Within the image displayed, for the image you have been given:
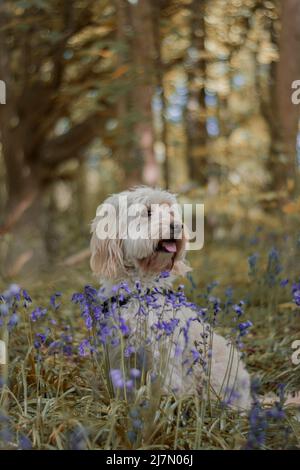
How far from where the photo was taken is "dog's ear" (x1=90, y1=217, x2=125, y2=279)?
342 cm

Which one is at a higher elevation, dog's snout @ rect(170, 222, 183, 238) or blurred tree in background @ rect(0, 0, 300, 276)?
blurred tree in background @ rect(0, 0, 300, 276)

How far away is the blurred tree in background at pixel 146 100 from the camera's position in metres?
6.38

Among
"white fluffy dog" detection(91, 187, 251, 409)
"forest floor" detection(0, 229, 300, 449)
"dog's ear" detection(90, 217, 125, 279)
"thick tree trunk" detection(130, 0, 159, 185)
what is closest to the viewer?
"forest floor" detection(0, 229, 300, 449)

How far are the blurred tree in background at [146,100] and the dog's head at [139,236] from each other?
254cm

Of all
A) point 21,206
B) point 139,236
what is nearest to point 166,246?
point 139,236

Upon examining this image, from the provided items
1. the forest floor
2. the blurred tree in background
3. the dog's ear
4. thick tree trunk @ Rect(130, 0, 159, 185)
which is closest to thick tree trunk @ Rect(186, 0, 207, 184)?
the blurred tree in background

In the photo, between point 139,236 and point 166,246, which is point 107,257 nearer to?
point 139,236

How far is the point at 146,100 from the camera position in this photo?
6.38 m

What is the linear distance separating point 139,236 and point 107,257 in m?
0.25

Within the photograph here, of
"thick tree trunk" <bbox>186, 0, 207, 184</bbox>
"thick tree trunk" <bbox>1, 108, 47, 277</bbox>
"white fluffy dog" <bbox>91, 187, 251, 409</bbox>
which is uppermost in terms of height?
"thick tree trunk" <bbox>186, 0, 207, 184</bbox>

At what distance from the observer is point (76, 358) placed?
3746 mm

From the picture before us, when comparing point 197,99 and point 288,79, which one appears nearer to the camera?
point 288,79

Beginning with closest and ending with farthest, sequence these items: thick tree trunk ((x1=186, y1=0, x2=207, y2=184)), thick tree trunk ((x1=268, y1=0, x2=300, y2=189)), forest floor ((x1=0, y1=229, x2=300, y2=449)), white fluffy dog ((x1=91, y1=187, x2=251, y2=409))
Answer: forest floor ((x1=0, y1=229, x2=300, y2=449)) < white fluffy dog ((x1=91, y1=187, x2=251, y2=409)) < thick tree trunk ((x1=268, y1=0, x2=300, y2=189)) < thick tree trunk ((x1=186, y1=0, x2=207, y2=184))

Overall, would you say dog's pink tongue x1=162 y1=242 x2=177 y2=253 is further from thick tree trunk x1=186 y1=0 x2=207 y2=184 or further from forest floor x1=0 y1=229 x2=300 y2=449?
thick tree trunk x1=186 y1=0 x2=207 y2=184
